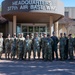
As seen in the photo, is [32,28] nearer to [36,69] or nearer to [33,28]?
[33,28]

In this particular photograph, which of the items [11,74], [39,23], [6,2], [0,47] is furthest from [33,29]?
[11,74]

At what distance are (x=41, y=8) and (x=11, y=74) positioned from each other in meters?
11.5

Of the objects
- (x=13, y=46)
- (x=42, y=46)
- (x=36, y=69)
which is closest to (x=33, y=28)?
(x=13, y=46)

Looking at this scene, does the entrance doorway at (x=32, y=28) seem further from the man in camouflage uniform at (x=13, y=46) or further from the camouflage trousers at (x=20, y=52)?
the camouflage trousers at (x=20, y=52)

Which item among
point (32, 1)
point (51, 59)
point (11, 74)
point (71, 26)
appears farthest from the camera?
point (71, 26)

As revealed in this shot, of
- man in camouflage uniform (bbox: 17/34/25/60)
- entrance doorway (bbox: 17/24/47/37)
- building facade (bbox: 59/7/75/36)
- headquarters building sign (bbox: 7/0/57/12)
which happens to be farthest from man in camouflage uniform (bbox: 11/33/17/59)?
building facade (bbox: 59/7/75/36)

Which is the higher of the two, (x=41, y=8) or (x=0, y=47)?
(x=41, y=8)

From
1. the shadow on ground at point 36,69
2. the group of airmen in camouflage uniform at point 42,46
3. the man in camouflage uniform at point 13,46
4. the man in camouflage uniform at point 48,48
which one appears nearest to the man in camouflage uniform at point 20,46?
the group of airmen in camouflage uniform at point 42,46

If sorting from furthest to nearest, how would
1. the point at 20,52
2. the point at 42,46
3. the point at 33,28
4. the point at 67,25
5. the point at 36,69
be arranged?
the point at 67,25, the point at 33,28, the point at 20,52, the point at 42,46, the point at 36,69

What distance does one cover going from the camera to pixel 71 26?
43.6 metres

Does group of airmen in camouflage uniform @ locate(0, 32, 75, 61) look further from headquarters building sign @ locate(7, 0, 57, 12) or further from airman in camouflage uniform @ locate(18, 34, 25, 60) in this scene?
headquarters building sign @ locate(7, 0, 57, 12)

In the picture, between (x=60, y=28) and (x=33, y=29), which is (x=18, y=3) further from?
(x=60, y=28)

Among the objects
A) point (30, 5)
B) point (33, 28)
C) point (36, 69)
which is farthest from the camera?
point (33, 28)

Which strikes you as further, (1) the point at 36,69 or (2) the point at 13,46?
(2) the point at 13,46
